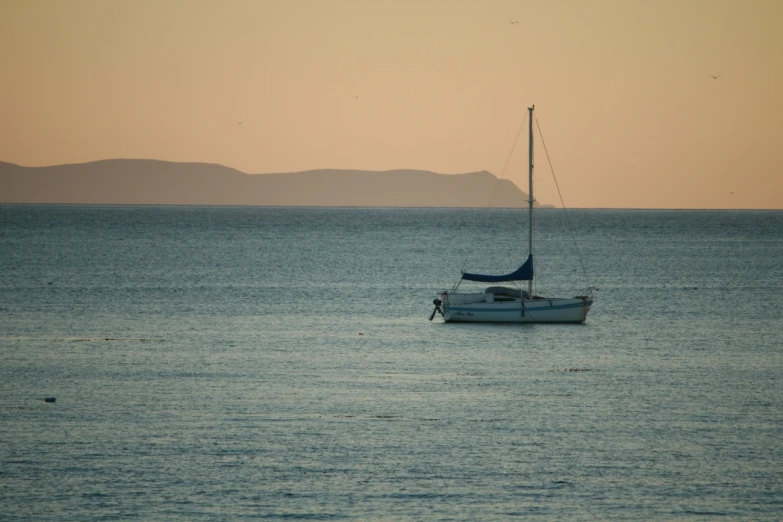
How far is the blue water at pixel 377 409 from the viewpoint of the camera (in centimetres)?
2622

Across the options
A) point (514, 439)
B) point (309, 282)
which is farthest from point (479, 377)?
point (309, 282)

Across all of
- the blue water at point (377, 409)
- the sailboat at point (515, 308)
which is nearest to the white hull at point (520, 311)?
the sailboat at point (515, 308)

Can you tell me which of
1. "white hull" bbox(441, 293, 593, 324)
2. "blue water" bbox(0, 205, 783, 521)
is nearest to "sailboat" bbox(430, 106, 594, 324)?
"white hull" bbox(441, 293, 593, 324)

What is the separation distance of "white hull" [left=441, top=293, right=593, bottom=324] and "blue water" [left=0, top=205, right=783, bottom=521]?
2.94 ft

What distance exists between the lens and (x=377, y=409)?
35.3 meters

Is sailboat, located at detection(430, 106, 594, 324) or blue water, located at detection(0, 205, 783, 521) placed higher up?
sailboat, located at detection(430, 106, 594, 324)

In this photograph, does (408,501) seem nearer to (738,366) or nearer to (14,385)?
(14,385)

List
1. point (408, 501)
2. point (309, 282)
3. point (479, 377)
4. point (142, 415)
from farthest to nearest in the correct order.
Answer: point (309, 282) → point (479, 377) → point (142, 415) → point (408, 501)

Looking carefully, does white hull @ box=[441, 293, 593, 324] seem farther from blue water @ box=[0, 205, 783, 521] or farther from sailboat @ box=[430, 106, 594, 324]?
blue water @ box=[0, 205, 783, 521]

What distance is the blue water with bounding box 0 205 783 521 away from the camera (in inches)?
1032

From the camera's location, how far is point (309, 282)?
284ft

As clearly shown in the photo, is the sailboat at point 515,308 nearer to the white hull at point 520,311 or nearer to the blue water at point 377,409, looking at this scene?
the white hull at point 520,311

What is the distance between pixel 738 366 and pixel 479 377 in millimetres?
10541

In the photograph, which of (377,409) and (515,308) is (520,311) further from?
(377,409)
